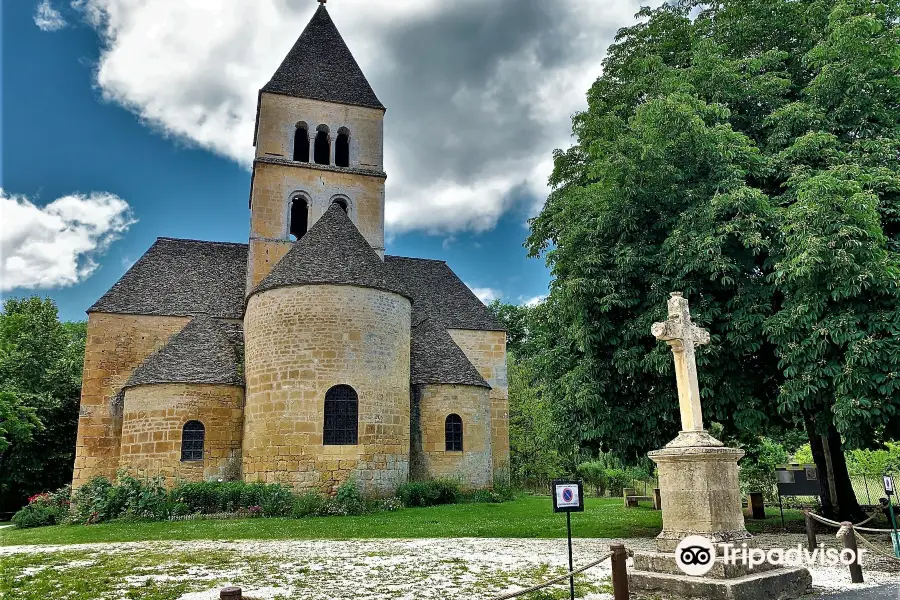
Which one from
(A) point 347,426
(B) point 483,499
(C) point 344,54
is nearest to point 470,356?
(B) point 483,499

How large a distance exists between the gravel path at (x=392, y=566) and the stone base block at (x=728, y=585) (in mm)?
367

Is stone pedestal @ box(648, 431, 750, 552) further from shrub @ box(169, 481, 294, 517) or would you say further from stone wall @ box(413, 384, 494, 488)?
stone wall @ box(413, 384, 494, 488)

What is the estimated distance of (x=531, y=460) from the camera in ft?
130

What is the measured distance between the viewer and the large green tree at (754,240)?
10.7 m

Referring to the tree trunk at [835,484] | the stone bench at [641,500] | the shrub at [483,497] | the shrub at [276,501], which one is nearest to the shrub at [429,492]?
the shrub at [483,497]

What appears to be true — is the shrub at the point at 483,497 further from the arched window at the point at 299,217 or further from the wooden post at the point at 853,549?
the wooden post at the point at 853,549

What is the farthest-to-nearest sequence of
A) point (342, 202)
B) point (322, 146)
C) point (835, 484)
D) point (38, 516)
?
point (322, 146) → point (342, 202) → point (38, 516) → point (835, 484)

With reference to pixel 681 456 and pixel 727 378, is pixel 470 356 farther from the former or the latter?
pixel 681 456

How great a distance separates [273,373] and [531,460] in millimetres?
23533

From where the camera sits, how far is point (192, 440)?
21.0m

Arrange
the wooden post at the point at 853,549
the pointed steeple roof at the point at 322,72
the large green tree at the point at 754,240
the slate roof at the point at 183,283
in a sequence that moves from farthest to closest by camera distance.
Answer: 1. the pointed steeple roof at the point at 322,72
2. the slate roof at the point at 183,283
3. the large green tree at the point at 754,240
4. the wooden post at the point at 853,549

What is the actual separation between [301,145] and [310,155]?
155cm

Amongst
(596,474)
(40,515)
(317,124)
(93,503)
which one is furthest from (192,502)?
(596,474)

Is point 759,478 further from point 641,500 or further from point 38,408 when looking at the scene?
point 38,408
